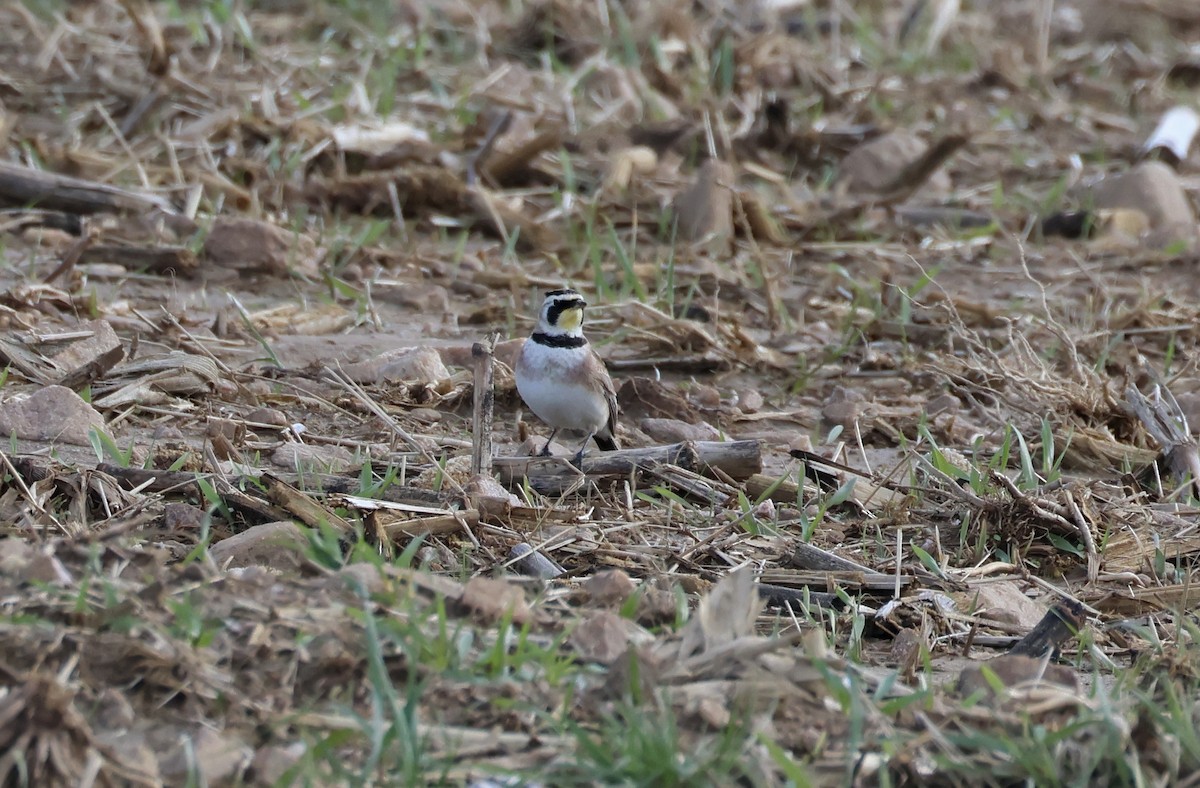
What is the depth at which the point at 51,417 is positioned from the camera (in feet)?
16.3

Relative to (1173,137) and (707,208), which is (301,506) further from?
(1173,137)

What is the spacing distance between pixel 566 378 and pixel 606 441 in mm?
359

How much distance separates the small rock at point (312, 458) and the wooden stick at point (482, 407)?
44 centimetres

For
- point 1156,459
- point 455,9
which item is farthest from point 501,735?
point 455,9

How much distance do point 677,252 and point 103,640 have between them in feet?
16.3

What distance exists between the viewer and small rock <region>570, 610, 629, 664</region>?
3.27m

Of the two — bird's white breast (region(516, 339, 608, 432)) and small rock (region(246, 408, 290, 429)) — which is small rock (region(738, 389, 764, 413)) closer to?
bird's white breast (region(516, 339, 608, 432))

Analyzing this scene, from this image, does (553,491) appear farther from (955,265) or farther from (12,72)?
(12,72)

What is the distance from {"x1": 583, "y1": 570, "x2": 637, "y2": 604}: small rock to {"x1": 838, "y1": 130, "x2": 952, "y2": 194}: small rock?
5.43 metres

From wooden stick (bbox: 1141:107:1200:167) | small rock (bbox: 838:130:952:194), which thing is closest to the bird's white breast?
small rock (bbox: 838:130:952:194)

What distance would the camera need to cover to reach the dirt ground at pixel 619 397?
10.0 feet

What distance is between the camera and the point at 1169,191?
871cm

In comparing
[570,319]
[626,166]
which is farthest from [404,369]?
[626,166]

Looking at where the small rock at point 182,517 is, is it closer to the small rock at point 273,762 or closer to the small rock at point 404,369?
the small rock at point 273,762
